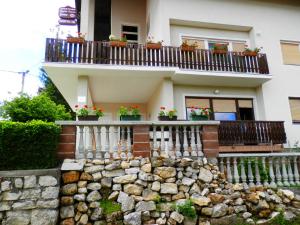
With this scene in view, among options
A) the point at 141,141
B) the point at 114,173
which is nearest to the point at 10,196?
the point at 114,173

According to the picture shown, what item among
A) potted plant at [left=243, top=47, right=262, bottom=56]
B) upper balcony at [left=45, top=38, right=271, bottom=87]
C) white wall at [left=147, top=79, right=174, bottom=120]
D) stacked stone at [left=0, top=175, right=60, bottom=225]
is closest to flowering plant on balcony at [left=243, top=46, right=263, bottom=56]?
potted plant at [left=243, top=47, right=262, bottom=56]

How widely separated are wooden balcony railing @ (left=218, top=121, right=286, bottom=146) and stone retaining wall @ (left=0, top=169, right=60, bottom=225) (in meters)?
7.04

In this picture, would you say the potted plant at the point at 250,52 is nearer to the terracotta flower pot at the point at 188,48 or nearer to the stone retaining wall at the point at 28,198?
the terracotta flower pot at the point at 188,48

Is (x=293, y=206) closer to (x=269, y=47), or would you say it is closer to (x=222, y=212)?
(x=222, y=212)

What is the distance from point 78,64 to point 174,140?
16.5 ft

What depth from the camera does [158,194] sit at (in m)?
6.05

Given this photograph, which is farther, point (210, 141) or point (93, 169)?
point (210, 141)

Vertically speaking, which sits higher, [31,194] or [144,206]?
[31,194]

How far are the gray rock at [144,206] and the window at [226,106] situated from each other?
6.41 meters

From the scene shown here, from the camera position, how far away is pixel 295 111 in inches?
496

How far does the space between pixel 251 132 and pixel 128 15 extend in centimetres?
887

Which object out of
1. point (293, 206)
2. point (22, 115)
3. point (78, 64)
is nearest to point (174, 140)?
point (293, 206)

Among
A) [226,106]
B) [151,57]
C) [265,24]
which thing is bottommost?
[226,106]

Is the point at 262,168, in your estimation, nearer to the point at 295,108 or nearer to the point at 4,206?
the point at 4,206
